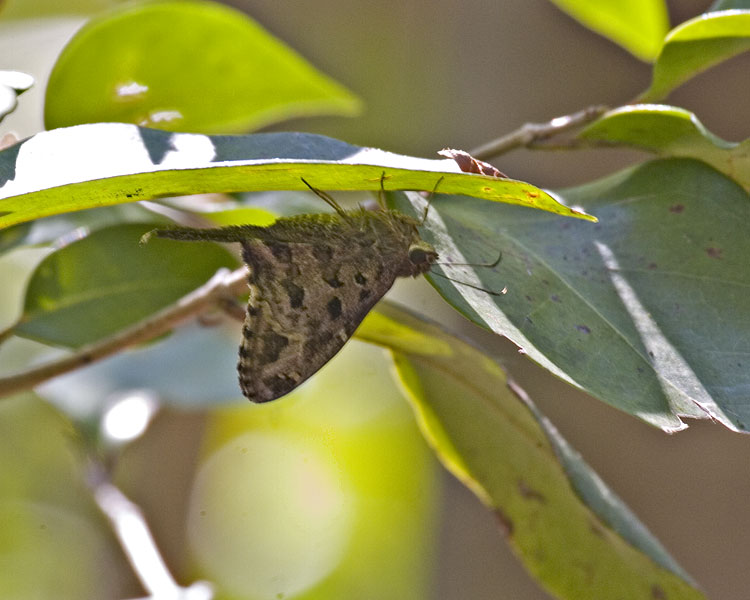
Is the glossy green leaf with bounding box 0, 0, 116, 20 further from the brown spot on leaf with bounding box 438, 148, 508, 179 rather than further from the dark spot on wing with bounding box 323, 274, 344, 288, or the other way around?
the brown spot on leaf with bounding box 438, 148, 508, 179

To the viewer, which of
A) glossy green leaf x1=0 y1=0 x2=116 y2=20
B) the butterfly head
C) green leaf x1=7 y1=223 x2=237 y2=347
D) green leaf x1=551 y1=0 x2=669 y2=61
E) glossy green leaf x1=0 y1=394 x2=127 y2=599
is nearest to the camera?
the butterfly head

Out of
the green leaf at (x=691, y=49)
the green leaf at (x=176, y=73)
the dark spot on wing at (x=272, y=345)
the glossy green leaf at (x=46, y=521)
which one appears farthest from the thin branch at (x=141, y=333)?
the glossy green leaf at (x=46, y=521)

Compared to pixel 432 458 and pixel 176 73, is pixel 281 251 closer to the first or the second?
pixel 176 73

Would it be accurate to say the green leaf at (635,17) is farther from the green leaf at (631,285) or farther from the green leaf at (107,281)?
the green leaf at (107,281)

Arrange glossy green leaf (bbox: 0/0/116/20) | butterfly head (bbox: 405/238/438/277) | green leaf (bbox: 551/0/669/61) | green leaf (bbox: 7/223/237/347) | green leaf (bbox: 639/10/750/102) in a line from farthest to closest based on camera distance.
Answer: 1. glossy green leaf (bbox: 0/0/116/20)
2. green leaf (bbox: 551/0/669/61)
3. green leaf (bbox: 7/223/237/347)
4. green leaf (bbox: 639/10/750/102)
5. butterfly head (bbox: 405/238/438/277)

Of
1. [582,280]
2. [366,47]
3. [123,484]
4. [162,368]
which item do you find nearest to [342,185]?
[582,280]

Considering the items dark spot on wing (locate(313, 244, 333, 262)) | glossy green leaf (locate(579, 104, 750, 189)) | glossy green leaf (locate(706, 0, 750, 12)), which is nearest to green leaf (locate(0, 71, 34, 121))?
dark spot on wing (locate(313, 244, 333, 262))

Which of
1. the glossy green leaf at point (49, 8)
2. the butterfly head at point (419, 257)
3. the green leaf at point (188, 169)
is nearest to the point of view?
the green leaf at point (188, 169)
